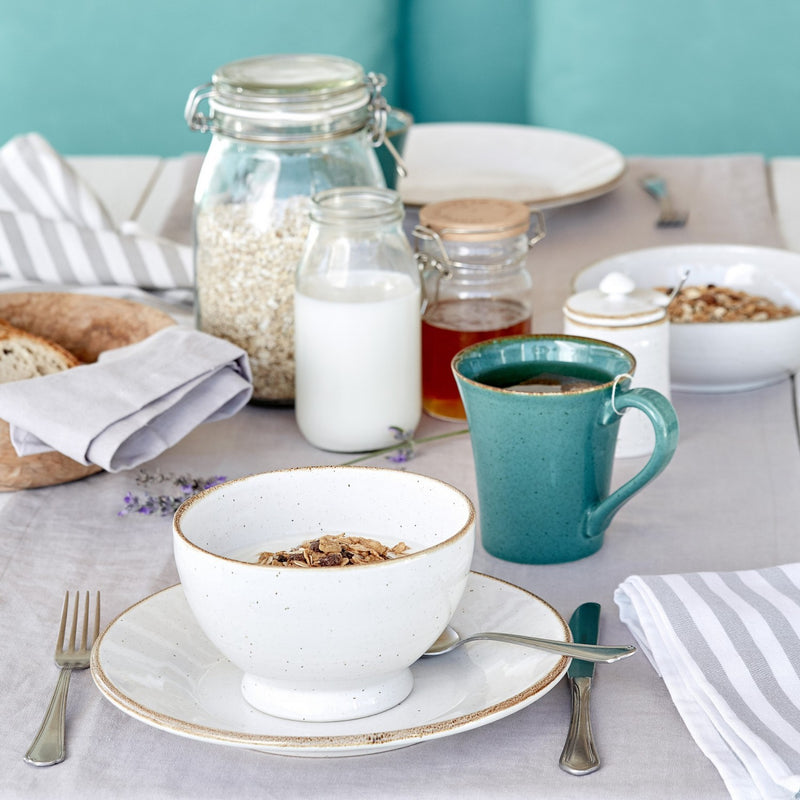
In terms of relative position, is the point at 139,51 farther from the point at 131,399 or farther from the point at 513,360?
the point at 513,360

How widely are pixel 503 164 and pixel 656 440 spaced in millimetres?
980

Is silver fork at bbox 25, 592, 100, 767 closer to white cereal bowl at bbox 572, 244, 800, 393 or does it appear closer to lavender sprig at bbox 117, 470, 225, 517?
lavender sprig at bbox 117, 470, 225, 517

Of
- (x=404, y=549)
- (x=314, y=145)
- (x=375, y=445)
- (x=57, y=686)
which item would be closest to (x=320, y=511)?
(x=404, y=549)

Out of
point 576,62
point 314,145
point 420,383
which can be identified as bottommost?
point 576,62

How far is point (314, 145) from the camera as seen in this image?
38.1 inches

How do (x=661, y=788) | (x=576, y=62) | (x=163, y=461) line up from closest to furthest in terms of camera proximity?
1. (x=661, y=788)
2. (x=163, y=461)
3. (x=576, y=62)

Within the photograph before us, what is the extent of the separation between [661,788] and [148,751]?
0.24m

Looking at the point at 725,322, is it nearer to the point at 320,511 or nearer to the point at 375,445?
the point at 375,445

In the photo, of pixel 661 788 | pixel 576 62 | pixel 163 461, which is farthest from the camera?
pixel 576 62

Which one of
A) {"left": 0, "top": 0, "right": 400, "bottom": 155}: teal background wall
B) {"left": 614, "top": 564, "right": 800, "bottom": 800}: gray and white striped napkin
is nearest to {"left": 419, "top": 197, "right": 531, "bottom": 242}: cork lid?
{"left": 614, "top": 564, "right": 800, "bottom": 800}: gray and white striped napkin

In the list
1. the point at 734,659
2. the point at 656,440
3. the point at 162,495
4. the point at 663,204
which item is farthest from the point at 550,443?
the point at 663,204

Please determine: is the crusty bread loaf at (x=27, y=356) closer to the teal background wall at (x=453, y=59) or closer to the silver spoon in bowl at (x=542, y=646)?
the silver spoon in bowl at (x=542, y=646)

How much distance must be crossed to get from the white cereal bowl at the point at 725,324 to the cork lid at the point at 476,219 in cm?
12

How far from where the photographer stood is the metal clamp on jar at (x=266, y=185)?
949 millimetres
